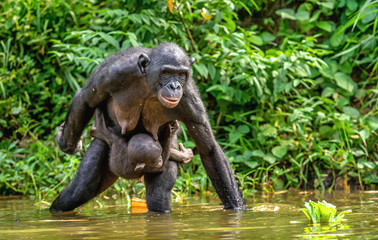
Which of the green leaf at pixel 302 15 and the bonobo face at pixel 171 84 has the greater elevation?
the green leaf at pixel 302 15

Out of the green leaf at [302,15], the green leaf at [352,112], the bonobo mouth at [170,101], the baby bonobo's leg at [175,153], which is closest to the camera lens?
the bonobo mouth at [170,101]

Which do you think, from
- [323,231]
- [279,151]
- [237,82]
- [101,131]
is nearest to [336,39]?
[237,82]

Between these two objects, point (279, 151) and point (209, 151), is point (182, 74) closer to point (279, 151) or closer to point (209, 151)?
point (209, 151)

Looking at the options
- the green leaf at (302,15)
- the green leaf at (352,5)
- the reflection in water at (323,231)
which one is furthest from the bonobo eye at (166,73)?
the green leaf at (352,5)

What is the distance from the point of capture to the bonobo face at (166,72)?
14.7ft

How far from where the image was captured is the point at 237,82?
7809 millimetres

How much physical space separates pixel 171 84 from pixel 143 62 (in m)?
0.35

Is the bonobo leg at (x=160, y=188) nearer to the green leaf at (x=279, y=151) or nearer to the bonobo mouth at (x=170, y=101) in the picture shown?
the bonobo mouth at (x=170, y=101)

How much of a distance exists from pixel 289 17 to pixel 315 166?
7.76ft

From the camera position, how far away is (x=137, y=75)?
186 inches

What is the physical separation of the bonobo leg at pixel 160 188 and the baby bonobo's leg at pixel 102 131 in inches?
18.3

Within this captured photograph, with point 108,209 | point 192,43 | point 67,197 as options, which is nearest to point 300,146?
point 192,43

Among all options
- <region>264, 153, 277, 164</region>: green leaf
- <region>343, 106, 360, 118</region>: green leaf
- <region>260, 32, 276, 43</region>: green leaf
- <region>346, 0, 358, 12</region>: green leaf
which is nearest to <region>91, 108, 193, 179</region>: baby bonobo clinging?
<region>264, 153, 277, 164</region>: green leaf

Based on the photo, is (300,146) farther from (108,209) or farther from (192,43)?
(108,209)
